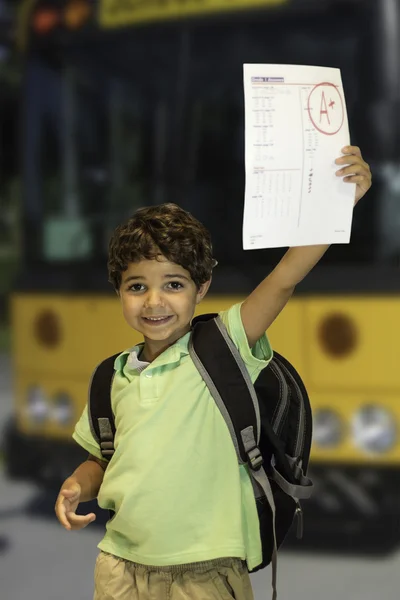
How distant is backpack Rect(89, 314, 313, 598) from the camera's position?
136 centimetres

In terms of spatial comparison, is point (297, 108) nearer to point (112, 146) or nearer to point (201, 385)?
point (201, 385)

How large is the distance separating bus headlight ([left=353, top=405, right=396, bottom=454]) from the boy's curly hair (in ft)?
3.57

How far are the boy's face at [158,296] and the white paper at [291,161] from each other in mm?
124

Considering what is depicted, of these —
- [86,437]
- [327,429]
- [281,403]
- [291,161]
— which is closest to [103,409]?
[86,437]

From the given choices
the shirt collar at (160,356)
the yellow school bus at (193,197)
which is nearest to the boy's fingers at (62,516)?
the shirt collar at (160,356)

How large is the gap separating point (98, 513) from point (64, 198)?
0.99 meters

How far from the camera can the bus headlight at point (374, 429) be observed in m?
2.38

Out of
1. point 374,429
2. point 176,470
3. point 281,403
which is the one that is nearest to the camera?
point 176,470

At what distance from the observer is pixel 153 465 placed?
4.41 ft

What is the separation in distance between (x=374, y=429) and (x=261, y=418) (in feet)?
3.46

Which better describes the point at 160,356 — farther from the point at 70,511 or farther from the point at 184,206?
the point at 184,206

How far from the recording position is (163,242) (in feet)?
4.55

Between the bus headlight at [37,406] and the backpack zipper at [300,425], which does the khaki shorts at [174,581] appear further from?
the bus headlight at [37,406]

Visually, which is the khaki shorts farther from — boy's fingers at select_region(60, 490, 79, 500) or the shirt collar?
the shirt collar
